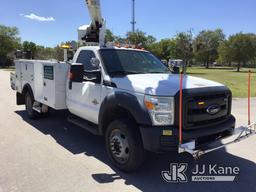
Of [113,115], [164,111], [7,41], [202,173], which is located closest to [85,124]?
[113,115]

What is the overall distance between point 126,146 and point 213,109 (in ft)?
4.94

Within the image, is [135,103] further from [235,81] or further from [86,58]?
[235,81]

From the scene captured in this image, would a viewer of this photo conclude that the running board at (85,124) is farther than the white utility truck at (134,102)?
Yes

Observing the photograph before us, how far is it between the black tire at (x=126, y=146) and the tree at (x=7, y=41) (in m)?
77.3

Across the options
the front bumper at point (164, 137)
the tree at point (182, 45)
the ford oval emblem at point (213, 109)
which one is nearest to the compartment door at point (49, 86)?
the front bumper at point (164, 137)

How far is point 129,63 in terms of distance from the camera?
6.00 m

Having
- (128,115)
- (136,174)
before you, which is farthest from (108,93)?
(136,174)

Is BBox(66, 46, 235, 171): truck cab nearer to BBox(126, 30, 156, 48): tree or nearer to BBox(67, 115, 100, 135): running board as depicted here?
BBox(67, 115, 100, 135): running board

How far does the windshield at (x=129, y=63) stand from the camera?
18.7ft

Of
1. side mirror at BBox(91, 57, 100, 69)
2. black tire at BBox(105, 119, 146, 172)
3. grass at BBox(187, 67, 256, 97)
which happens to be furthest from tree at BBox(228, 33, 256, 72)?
black tire at BBox(105, 119, 146, 172)

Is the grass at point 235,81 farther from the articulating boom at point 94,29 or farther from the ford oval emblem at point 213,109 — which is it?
the ford oval emblem at point 213,109

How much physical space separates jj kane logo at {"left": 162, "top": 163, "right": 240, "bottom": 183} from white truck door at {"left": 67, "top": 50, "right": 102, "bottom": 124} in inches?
67.7

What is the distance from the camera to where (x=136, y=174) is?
4.95 m

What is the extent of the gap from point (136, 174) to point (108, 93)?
1449mm
